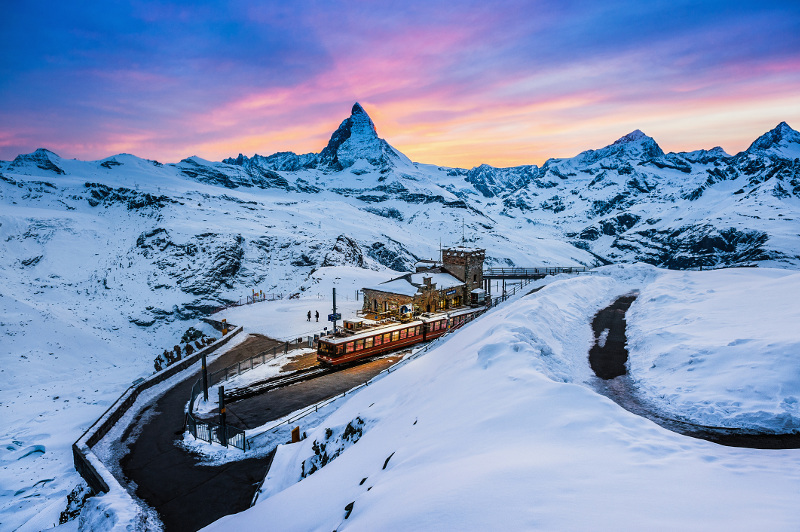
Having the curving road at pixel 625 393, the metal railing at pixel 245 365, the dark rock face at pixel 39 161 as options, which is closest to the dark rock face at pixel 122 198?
the dark rock face at pixel 39 161

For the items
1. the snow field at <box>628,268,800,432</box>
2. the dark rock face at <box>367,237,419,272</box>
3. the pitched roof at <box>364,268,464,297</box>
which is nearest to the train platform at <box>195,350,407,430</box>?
the pitched roof at <box>364,268,464,297</box>

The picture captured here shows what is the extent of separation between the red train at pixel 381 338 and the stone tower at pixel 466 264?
8505mm

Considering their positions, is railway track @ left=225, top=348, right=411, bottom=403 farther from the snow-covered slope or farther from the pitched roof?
the pitched roof

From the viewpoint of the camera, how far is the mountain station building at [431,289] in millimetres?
41031

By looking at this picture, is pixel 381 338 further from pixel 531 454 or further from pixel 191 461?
pixel 531 454

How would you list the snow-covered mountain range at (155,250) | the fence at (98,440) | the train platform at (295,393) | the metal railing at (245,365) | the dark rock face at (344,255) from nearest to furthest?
the fence at (98,440) < the train platform at (295,393) < the metal railing at (245,365) < the snow-covered mountain range at (155,250) < the dark rock face at (344,255)

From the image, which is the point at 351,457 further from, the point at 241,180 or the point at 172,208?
the point at 241,180

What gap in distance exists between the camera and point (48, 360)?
3647cm

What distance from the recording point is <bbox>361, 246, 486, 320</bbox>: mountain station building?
4103 centimetres

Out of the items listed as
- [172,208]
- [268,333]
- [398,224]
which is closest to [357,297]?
[268,333]

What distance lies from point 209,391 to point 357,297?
29.4 metres

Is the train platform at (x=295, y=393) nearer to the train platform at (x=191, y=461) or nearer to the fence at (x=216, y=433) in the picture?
the train platform at (x=191, y=461)

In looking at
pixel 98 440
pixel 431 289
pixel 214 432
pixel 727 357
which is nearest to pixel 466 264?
pixel 431 289

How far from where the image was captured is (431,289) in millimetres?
42531
